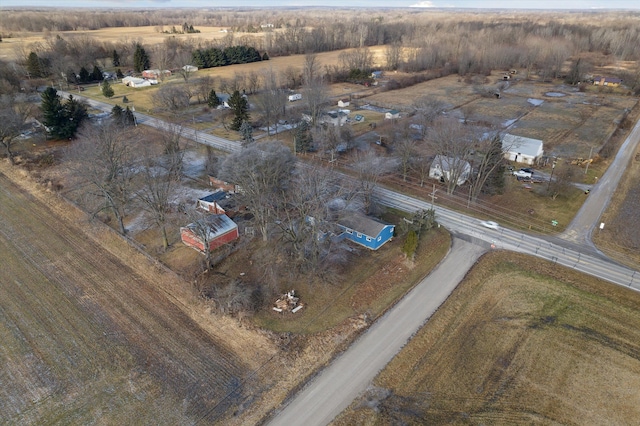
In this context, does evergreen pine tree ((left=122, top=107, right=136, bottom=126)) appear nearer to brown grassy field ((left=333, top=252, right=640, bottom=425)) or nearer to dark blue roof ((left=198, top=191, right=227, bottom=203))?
dark blue roof ((left=198, top=191, right=227, bottom=203))

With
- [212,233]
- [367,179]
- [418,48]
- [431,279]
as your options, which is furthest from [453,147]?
[418,48]

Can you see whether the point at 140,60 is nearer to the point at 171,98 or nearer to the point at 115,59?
the point at 115,59

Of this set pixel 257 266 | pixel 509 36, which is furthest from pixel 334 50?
pixel 257 266

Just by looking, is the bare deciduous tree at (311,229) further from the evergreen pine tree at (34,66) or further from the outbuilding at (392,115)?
the evergreen pine tree at (34,66)

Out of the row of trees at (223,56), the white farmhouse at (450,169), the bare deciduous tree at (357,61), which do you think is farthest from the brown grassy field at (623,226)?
the row of trees at (223,56)

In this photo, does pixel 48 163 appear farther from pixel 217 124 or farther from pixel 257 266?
pixel 257 266

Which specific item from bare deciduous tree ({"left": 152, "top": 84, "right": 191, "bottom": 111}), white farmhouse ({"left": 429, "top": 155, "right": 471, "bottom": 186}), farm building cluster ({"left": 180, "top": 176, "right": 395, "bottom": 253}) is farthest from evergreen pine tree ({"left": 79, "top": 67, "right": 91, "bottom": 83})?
white farmhouse ({"left": 429, "top": 155, "right": 471, "bottom": 186})
